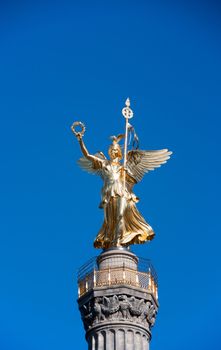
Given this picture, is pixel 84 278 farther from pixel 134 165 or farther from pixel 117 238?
pixel 134 165

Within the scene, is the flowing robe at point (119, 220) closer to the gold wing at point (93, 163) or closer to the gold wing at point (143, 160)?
the gold wing at point (93, 163)

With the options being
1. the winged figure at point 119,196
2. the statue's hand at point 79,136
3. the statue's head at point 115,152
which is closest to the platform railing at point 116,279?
the winged figure at point 119,196

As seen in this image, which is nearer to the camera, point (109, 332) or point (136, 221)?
point (109, 332)

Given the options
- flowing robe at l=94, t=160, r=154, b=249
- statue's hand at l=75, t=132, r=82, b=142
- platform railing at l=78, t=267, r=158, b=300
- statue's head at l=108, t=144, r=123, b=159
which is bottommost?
platform railing at l=78, t=267, r=158, b=300

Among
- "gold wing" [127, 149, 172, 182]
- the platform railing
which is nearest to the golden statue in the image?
"gold wing" [127, 149, 172, 182]

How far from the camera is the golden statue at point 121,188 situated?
137 ft

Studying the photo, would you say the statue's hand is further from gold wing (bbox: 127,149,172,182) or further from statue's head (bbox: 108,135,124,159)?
gold wing (bbox: 127,149,172,182)

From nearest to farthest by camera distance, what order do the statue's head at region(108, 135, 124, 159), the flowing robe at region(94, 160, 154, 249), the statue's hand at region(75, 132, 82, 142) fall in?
the flowing robe at region(94, 160, 154, 249), the statue's hand at region(75, 132, 82, 142), the statue's head at region(108, 135, 124, 159)

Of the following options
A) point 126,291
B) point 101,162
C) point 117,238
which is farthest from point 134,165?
point 126,291

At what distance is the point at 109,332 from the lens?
3797 centimetres

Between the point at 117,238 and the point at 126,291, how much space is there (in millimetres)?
3677

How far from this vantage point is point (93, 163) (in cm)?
4403

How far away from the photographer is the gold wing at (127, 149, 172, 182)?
145 feet

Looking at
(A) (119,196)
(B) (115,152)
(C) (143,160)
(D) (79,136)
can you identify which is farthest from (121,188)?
(D) (79,136)
